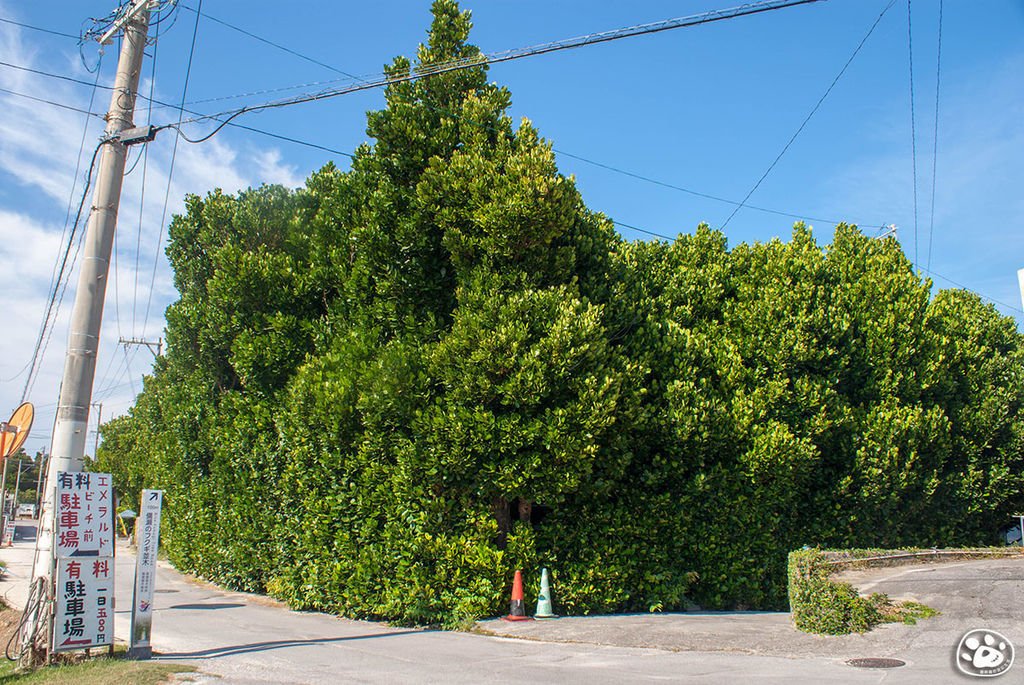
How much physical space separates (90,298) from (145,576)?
349 cm

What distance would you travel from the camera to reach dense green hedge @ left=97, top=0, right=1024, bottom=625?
11781 millimetres

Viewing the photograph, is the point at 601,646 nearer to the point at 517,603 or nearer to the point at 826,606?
the point at 517,603

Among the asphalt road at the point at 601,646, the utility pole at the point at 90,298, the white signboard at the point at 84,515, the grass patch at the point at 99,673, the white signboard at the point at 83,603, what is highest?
the utility pole at the point at 90,298

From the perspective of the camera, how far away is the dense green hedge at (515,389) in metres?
11.8

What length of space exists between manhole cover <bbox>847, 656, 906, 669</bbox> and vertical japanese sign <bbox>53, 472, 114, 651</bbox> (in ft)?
27.8

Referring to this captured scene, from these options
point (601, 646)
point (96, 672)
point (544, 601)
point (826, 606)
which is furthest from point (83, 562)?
point (826, 606)

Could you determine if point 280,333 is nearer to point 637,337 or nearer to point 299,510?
point 299,510

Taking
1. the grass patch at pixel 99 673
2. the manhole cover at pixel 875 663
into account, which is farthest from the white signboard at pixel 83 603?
the manhole cover at pixel 875 663

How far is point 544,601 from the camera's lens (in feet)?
39.1

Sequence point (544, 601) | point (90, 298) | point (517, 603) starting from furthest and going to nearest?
point (544, 601)
point (517, 603)
point (90, 298)

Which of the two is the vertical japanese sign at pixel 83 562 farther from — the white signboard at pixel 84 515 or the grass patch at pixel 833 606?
Answer: the grass patch at pixel 833 606

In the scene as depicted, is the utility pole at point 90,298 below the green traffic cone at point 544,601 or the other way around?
the other way around

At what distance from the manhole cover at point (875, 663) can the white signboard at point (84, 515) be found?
857cm

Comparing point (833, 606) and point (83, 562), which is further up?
point (83, 562)
